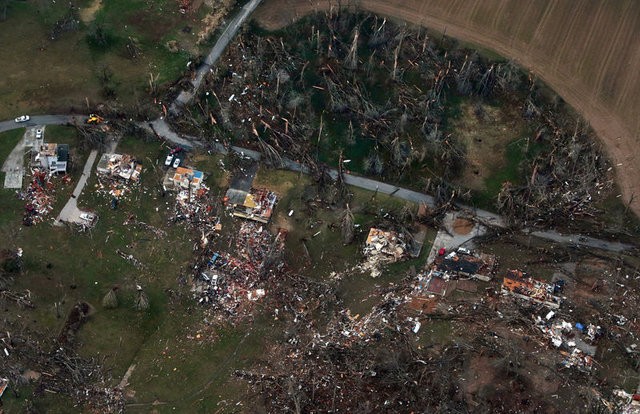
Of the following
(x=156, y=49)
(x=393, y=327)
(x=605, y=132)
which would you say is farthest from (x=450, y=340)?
(x=156, y=49)

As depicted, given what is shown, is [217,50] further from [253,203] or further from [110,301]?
[110,301]

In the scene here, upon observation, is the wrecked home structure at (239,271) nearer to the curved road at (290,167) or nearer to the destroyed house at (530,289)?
the curved road at (290,167)

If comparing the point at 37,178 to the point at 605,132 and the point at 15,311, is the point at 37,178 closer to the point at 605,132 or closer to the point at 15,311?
the point at 15,311

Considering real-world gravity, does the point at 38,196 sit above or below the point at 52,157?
below

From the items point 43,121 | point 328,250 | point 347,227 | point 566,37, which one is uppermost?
point 566,37

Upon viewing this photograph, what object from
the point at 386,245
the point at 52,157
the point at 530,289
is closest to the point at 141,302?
the point at 52,157

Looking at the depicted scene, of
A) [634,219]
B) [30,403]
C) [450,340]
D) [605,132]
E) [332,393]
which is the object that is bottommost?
[30,403]
